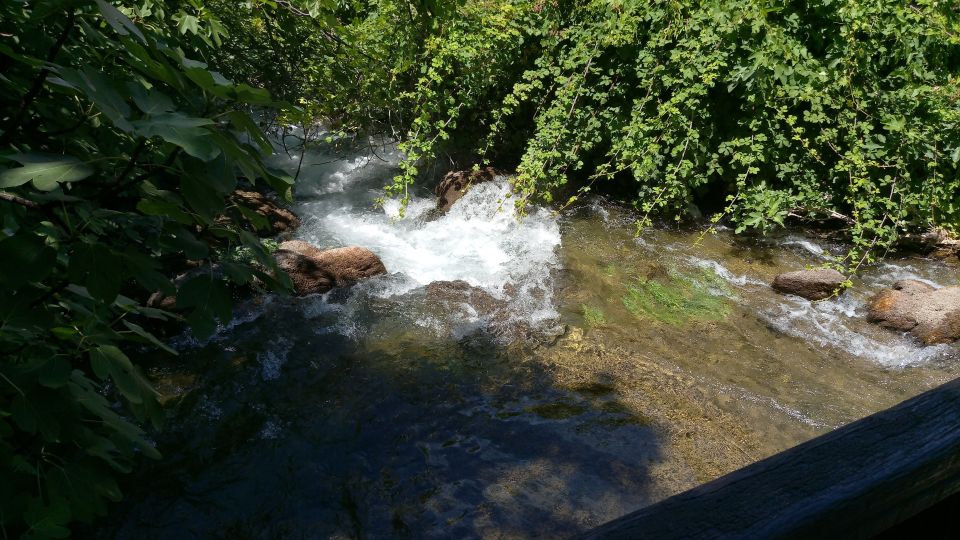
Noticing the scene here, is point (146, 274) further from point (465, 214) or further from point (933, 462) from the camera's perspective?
point (465, 214)

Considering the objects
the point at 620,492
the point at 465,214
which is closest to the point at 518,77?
the point at 465,214

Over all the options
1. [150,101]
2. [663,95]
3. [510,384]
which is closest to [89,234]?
[150,101]

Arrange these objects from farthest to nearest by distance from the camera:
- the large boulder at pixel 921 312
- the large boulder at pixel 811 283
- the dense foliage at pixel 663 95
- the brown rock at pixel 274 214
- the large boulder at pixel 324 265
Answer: the brown rock at pixel 274 214 → the dense foliage at pixel 663 95 → the large boulder at pixel 811 283 → the large boulder at pixel 324 265 → the large boulder at pixel 921 312

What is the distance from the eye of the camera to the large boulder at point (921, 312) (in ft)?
15.9

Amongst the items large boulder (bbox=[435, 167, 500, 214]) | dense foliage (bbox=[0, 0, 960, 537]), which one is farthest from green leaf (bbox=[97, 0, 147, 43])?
large boulder (bbox=[435, 167, 500, 214])

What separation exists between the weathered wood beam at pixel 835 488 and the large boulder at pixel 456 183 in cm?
579

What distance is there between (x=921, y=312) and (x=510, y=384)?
128 inches

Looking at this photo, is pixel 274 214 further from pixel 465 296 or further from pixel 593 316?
pixel 593 316

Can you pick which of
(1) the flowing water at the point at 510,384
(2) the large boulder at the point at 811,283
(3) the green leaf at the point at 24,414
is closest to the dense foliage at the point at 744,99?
(2) the large boulder at the point at 811,283

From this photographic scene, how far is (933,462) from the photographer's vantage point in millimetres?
1025

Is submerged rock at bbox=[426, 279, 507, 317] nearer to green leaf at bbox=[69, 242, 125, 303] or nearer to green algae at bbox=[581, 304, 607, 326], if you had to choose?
green algae at bbox=[581, 304, 607, 326]

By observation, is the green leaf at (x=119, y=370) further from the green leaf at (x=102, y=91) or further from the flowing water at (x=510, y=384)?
the flowing water at (x=510, y=384)

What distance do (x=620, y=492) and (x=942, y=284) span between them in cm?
402

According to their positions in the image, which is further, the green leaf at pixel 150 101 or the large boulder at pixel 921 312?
the large boulder at pixel 921 312
